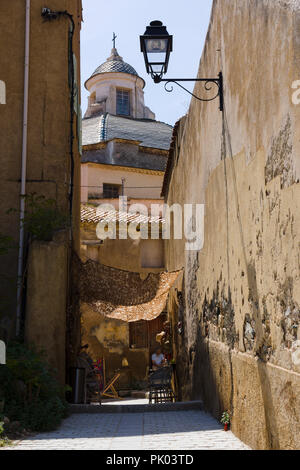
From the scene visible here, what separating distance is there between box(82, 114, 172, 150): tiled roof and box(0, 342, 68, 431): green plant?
26.5 m

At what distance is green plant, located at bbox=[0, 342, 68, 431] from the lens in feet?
19.6

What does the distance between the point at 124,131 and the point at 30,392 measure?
94.3 feet

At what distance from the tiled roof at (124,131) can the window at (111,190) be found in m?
4.32

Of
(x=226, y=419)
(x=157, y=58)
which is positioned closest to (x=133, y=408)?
(x=226, y=419)

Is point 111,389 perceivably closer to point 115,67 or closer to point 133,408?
point 133,408

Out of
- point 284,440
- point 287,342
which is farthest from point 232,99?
point 284,440

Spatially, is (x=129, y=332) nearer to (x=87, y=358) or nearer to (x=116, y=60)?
(x=87, y=358)

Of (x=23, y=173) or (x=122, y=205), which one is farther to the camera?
(x=122, y=205)

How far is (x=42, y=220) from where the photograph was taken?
8.37 m

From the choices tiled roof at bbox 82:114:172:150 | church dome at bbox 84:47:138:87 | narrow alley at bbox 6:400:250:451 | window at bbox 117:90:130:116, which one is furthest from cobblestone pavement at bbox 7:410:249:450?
church dome at bbox 84:47:138:87

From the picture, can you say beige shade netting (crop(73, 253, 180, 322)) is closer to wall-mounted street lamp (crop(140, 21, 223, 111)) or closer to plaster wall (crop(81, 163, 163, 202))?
wall-mounted street lamp (crop(140, 21, 223, 111))

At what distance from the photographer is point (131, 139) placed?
32344mm

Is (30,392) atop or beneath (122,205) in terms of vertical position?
beneath

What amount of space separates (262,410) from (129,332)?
15.0 m
